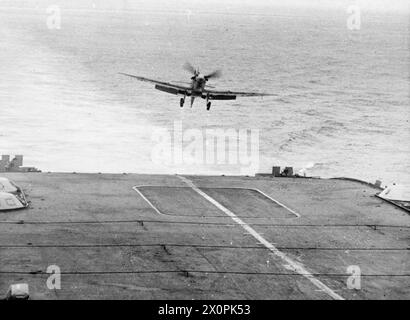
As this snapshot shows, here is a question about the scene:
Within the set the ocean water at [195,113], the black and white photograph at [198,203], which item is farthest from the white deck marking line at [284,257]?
the ocean water at [195,113]

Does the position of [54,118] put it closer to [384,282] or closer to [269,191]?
[269,191]

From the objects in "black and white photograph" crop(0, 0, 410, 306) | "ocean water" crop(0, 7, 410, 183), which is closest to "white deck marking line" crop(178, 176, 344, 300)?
"black and white photograph" crop(0, 0, 410, 306)

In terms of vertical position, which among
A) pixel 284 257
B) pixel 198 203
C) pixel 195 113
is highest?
pixel 195 113

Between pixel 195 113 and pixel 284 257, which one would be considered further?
pixel 195 113

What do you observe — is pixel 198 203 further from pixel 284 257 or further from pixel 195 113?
pixel 195 113

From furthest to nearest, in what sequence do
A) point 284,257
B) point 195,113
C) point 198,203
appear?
point 195,113, point 198,203, point 284,257

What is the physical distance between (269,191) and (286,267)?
17231mm

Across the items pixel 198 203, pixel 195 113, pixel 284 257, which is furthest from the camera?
pixel 195 113

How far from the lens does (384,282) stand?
31562mm

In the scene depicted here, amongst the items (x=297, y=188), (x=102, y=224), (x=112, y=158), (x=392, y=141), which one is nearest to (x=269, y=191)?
(x=297, y=188)

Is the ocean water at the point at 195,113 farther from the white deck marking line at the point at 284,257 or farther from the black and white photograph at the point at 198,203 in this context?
the white deck marking line at the point at 284,257

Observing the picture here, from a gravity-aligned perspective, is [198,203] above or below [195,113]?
below

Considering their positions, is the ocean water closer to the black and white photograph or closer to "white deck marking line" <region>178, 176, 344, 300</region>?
the black and white photograph

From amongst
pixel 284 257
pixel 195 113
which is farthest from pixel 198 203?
pixel 195 113
